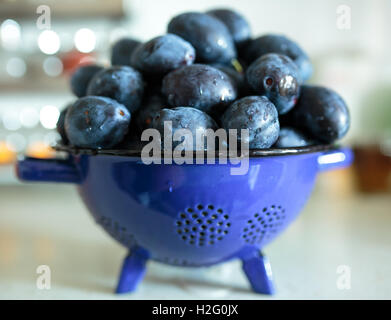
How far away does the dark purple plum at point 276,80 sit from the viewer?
0.53m

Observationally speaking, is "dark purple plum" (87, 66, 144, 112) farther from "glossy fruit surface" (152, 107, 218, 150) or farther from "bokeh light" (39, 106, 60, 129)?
"bokeh light" (39, 106, 60, 129)

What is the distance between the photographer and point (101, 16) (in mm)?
1578

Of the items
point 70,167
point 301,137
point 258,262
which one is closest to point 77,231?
point 70,167

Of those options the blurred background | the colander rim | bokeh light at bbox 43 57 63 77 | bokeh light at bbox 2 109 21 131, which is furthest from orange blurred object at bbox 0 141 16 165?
the colander rim

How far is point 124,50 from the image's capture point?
0.67 m

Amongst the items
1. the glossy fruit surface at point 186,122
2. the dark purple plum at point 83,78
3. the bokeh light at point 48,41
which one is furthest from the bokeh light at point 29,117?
the glossy fruit surface at point 186,122

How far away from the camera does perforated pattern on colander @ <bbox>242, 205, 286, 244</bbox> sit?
1.86 feet

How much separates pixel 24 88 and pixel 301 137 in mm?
1242

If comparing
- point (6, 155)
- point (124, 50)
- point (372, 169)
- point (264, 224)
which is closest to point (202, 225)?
point (264, 224)

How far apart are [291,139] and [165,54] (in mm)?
196

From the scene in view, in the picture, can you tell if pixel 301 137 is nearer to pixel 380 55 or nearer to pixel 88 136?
pixel 88 136

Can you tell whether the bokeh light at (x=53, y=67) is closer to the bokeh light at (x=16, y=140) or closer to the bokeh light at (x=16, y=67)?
the bokeh light at (x=16, y=67)

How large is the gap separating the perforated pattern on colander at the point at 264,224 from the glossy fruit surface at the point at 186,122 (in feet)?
0.46

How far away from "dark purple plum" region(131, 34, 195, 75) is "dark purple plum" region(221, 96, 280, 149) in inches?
4.3
